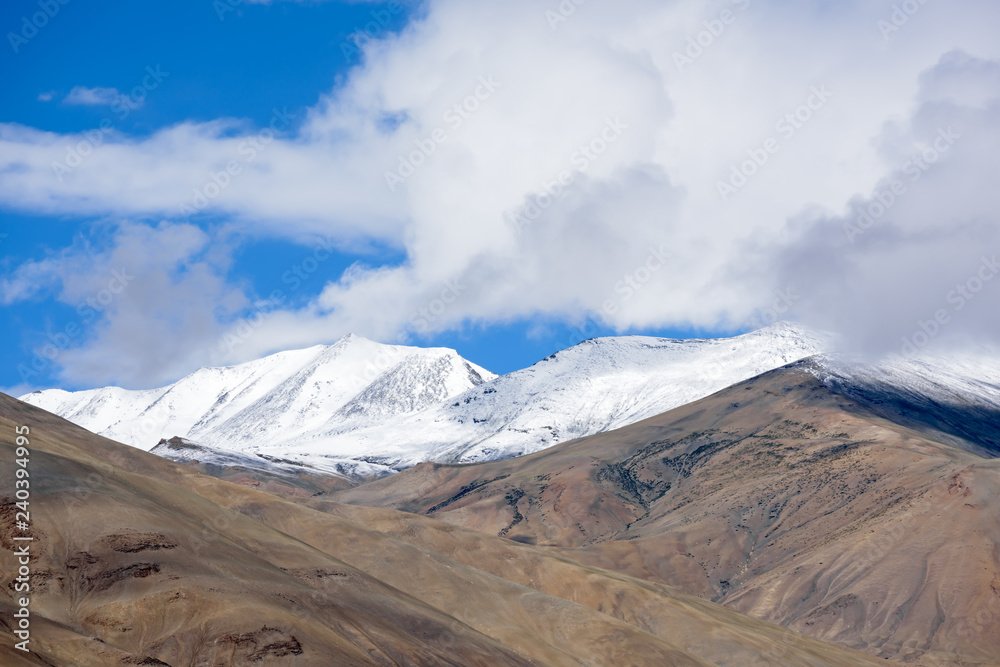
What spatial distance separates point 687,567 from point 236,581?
4933 inches

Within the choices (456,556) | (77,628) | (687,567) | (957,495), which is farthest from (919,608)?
(77,628)

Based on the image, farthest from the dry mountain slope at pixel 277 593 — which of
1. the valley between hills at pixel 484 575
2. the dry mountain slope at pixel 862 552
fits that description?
the dry mountain slope at pixel 862 552

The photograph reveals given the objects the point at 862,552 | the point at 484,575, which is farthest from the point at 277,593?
the point at 862,552

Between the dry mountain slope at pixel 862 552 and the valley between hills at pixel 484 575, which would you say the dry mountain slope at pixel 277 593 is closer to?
the valley between hills at pixel 484 575

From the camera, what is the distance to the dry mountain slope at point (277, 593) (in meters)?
58.2

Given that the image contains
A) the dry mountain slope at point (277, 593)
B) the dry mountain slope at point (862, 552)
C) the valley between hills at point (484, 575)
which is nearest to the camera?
the dry mountain slope at point (277, 593)

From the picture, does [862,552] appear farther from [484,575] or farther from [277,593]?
[277,593]

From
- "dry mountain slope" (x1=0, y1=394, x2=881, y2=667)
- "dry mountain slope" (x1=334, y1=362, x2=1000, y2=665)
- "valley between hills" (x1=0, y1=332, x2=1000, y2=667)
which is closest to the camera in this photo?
"dry mountain slope" (x1=0, y1=394, x2=881, y2=667)

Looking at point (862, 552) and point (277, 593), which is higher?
point (862, 552)

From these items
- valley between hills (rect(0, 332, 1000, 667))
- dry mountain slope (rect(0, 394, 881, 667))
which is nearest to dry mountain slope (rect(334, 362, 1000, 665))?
valley between hills (rect(0, 332, 1000, 667))

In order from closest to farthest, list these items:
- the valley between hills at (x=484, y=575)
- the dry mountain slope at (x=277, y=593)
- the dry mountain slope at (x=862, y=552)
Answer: the dry mountain slope at (x=277, y=593), the valley between hills at (x=484, y=575), the dry mountain slope at (x=862, y=552)

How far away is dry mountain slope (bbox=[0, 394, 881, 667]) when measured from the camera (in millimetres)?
58250

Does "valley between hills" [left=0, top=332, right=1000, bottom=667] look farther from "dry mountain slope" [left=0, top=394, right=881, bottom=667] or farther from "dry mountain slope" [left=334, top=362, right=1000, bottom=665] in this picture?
"dry mountain slope" [left=334, top=362, right=1000, bottom=665]

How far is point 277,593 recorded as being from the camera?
217 ft
